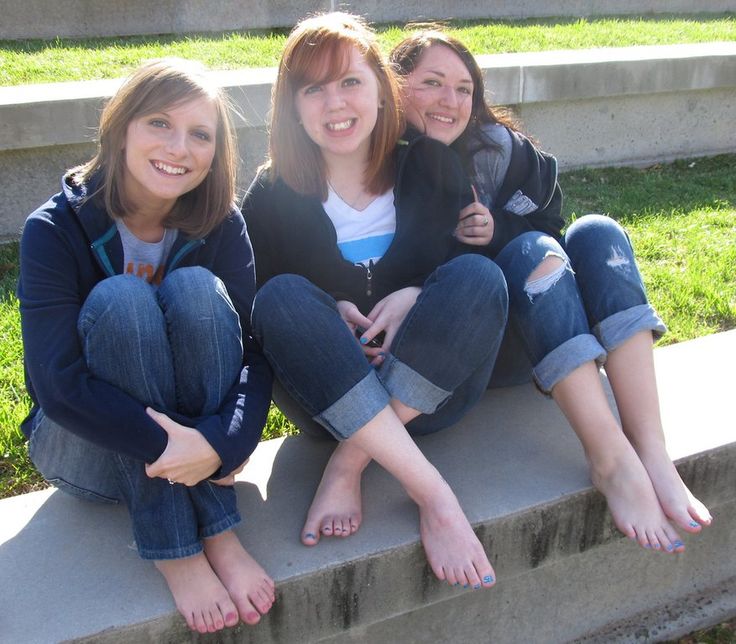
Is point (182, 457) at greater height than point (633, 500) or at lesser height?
greater

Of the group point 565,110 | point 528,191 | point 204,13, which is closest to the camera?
point 528,191

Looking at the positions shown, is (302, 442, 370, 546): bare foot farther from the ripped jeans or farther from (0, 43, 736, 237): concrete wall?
(0, 43, 736, 237): concrete wall

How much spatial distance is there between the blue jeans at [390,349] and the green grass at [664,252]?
2.25 feet

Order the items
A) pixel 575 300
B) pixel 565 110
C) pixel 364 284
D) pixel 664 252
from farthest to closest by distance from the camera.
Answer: pixel 565 110 → pixel 664 252 → pixel 364 284 → pixel 575 300

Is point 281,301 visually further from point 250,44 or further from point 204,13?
point 204,13

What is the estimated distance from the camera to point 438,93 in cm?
229

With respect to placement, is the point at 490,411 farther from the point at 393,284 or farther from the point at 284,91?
the point at 284,91

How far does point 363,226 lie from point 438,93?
0.46 metres

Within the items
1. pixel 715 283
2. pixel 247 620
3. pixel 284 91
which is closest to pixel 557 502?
pixel 247 620

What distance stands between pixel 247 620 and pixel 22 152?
3.10 metres

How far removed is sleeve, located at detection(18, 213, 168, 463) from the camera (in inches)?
63.2

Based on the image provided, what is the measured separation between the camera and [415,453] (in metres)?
1.85

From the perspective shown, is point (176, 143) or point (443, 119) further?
point (443, 119)

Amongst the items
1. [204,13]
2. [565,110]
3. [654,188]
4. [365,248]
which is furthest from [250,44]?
[365,248]
